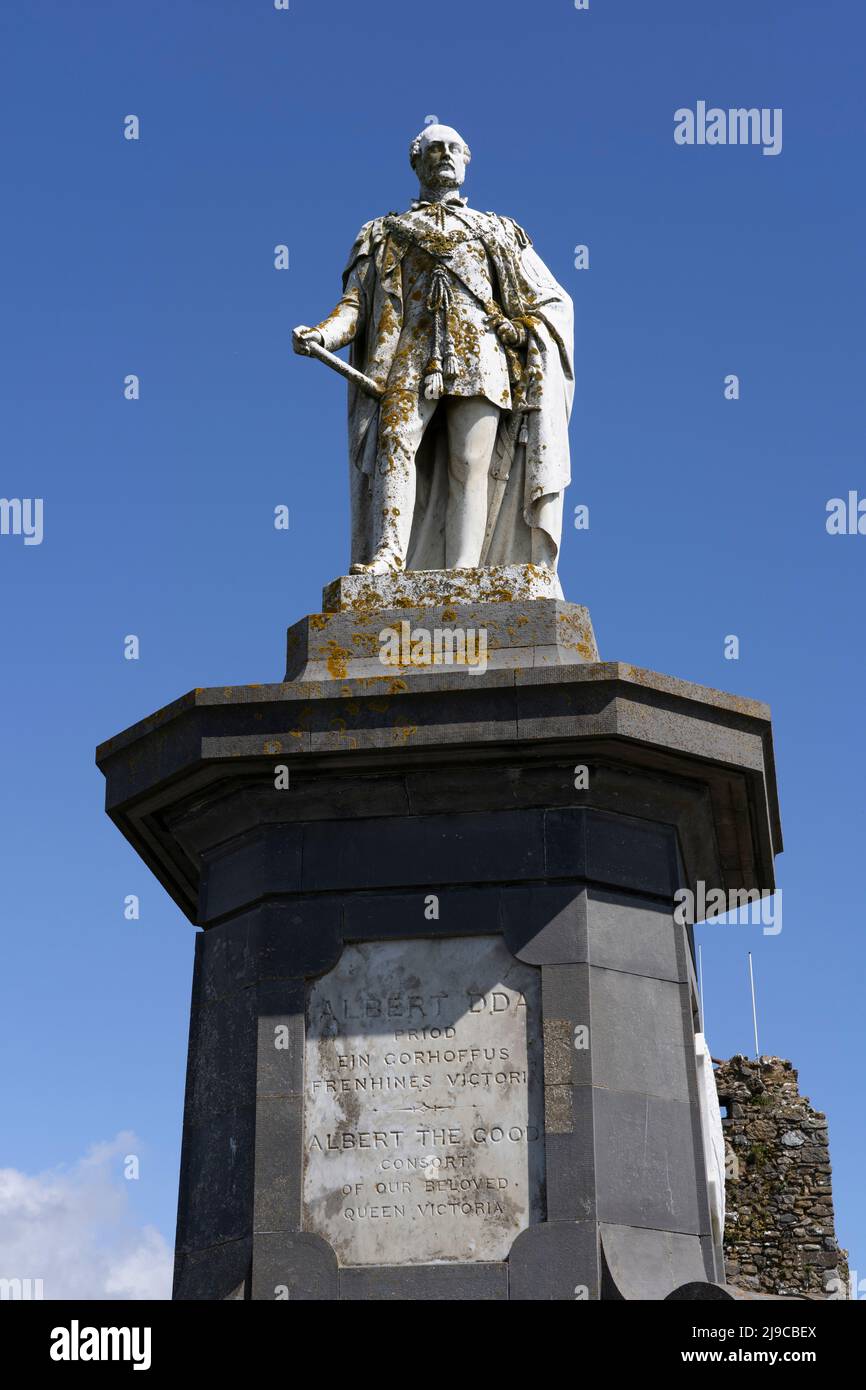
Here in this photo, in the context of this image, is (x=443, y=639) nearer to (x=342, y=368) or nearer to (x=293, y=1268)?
(x=342, y=368)

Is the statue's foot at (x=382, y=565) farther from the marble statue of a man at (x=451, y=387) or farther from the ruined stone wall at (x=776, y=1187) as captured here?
the ruined stone wall at (x=776, y=1187)

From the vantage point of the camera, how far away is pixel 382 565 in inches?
468

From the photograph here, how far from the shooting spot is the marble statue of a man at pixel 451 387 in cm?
1216

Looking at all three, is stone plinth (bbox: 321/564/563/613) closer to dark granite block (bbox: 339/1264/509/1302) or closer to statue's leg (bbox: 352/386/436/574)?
statue's leg (bbox: 352/386/436/574)

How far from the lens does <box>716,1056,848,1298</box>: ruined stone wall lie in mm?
27875

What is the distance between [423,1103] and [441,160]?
19.9 feet

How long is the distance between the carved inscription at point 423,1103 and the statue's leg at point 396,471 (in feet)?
8.40

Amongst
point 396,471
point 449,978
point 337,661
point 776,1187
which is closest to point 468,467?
point 396,471

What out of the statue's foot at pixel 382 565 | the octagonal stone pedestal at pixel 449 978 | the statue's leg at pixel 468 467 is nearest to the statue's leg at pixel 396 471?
the statue's foot at pixel 382 565

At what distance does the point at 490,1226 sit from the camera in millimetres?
9992
